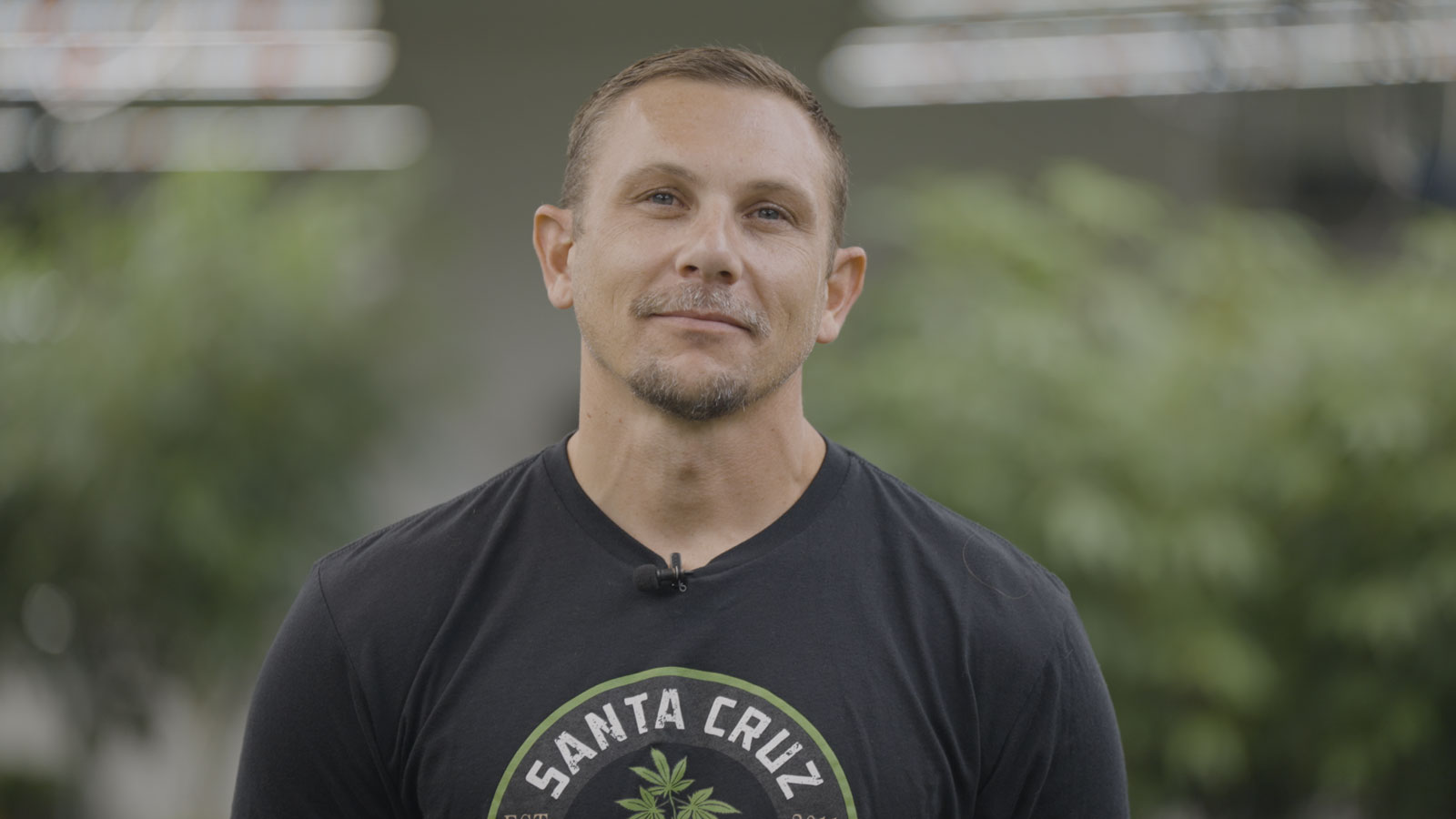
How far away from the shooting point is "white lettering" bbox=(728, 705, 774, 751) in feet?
3.92

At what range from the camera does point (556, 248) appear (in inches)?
55.8

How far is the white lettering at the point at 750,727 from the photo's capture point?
119cm

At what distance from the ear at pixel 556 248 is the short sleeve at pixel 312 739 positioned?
0.38 m

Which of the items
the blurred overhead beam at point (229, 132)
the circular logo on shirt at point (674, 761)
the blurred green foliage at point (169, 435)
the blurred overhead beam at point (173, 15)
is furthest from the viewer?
the blurred overhead beam at point (229, 132)

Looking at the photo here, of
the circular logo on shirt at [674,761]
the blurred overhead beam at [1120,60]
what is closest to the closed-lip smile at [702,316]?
the circular logo on shirt at [674,761]

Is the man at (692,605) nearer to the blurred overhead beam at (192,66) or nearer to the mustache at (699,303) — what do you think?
the mustache at (699,303)

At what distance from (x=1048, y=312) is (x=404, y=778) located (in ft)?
9.14

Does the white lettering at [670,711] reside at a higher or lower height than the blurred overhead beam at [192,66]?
lower

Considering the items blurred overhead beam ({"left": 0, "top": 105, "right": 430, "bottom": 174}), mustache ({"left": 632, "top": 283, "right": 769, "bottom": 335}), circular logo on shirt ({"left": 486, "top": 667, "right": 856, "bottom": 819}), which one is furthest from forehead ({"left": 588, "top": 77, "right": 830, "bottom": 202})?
blurred overhead beam ({"left": 0, "top": 105, "right": 430, "bottom": 174})

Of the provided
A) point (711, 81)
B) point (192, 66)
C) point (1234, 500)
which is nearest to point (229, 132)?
point (192, 66)

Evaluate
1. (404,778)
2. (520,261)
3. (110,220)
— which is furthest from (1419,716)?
(520,261)

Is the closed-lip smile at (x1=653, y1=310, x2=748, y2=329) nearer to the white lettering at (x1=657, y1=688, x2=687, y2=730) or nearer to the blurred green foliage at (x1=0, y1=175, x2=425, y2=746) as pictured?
the white lettering at (x1=657, y1=688, x2=687, y2=730)

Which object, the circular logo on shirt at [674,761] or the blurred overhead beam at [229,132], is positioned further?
the blurred overhead beam at [229,132]

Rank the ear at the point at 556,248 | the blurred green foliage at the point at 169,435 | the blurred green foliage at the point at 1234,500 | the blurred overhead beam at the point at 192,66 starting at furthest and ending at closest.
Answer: the blurred overhead beam at the point at 192,66, the blurred green foliage at the point at 169,435, the blurred green foliage at the point at 1234,500, the ear at the point at 556,248
